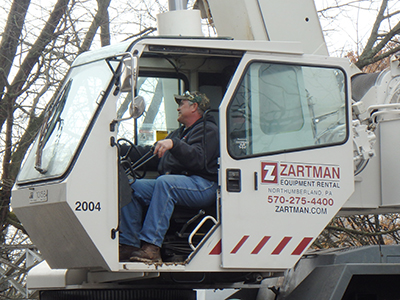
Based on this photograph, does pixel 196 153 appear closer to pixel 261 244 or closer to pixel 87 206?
pixel 261 244

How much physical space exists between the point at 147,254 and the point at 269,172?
1.11 m

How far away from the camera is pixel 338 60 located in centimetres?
548

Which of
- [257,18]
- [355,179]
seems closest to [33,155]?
[257,18]

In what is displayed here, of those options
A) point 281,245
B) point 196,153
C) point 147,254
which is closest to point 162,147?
point 196,153

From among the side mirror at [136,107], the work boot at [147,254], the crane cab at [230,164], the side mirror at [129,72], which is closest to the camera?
the side mirror at [136,107]

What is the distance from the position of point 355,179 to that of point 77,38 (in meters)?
6.84

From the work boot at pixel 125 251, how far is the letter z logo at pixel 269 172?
3.62 feet

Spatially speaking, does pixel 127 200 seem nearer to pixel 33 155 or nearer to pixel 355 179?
pixel 33 155

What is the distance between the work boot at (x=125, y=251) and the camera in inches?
197

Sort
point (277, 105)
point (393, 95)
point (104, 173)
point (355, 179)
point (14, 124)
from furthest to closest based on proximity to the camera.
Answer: point (14, 124) → point (393, 95) → point (355, 179) → point (277, 105) → point (104, 173)

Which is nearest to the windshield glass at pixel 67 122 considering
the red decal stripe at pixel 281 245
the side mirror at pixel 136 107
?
the side mirror at pixel 136 107

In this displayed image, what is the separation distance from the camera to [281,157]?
514 cm

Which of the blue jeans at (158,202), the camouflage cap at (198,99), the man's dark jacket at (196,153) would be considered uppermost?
the camouflage cap at (198,99)

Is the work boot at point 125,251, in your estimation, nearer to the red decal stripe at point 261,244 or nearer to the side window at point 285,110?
the red decal stripe at point 261,244
